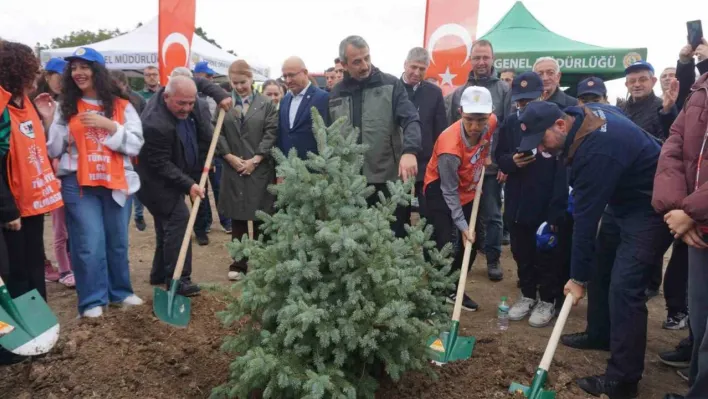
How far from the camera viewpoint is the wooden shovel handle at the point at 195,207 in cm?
429

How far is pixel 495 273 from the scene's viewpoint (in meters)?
5.64

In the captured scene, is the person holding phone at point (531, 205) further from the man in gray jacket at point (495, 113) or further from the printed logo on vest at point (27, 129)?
the printed logo on vest at point (27, 129)

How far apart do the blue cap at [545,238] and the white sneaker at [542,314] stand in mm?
484

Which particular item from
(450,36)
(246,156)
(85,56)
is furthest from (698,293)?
(450,36)

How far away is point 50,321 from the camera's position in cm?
318

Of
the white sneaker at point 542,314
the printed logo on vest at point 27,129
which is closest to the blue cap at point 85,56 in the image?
the printed logo on vest at point 27,129

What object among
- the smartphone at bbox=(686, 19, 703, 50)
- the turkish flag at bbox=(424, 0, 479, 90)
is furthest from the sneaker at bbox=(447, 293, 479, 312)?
the turkish flag at bbox=(424, 0, 479, 90)

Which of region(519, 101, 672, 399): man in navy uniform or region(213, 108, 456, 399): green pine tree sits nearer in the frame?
region(213, 108, 456, 399): green pine tree

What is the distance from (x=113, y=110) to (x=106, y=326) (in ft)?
5.39

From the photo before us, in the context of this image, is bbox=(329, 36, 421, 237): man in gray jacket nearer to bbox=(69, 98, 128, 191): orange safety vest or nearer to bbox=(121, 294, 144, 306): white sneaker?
bbox=(69, 98, 128, 191): orange safety vest

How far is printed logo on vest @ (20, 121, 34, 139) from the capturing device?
3406 mm

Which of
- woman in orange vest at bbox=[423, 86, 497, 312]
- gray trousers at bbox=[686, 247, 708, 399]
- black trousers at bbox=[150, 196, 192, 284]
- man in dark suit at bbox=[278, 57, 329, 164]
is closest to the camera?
gray trousers at bbox=[686, 247, 708, 399]

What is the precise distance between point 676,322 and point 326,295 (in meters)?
3.44

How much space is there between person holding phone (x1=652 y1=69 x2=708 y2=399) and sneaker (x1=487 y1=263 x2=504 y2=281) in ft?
8.86
